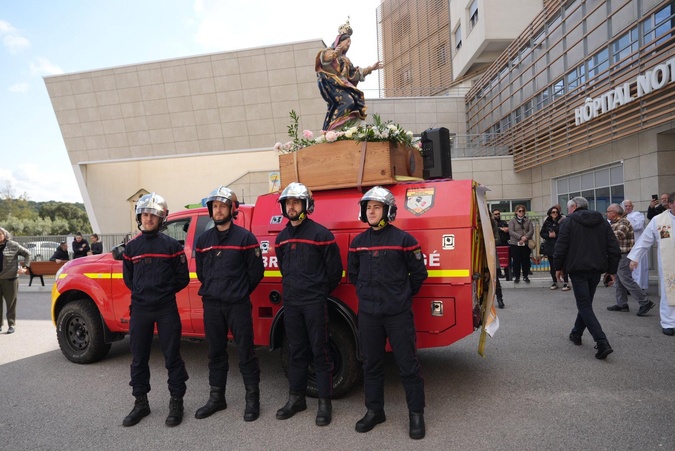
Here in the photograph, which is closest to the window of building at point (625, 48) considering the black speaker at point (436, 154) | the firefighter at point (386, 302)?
the black speaker at point (436, 154)

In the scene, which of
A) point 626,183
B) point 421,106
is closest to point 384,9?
point 421,106

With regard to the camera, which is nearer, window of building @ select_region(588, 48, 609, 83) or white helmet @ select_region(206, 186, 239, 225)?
white helmet @ select_region(206, 186, 239, 225)

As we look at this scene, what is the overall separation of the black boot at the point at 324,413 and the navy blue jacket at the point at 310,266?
88 centimetres

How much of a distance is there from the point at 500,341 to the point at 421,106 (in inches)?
869

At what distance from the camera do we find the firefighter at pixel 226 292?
3.97 metres

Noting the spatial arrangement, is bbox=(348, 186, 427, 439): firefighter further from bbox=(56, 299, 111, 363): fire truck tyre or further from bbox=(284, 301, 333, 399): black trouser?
bbox=(56, 299, 111, 363): fire truck tyre

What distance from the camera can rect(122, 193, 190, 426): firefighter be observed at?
3.99m

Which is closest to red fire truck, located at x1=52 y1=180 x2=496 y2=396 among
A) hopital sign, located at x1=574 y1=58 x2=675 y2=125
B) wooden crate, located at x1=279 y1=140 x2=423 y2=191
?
wooden crate, located at x1=279 y1=140 x2=423 y2=191

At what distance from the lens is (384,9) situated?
148ft

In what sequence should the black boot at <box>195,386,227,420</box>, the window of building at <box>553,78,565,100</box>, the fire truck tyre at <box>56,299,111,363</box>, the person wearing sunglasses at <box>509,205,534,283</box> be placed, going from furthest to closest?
the window of building at <box>553,78,565,100</box>, the person wearing sunglasses at <box>509,205,534,283</box>, the fire truck tyre at <box>56,299,111,363</box>, the black boot at <box>195,386,227,420</box>

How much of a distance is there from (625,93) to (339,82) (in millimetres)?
11171

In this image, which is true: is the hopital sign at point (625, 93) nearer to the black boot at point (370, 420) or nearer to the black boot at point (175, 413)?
the black boot at point (370, 420)

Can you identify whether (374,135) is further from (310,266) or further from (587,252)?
(587,252)

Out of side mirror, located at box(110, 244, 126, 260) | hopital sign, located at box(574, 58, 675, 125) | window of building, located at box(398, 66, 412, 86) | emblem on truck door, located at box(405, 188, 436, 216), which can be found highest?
window of building, located at box(398, 66, 412, 86)
